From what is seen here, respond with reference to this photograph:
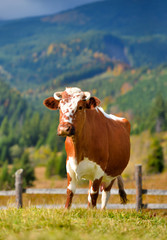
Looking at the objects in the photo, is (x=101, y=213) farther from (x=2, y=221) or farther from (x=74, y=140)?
(x=2, y=221)

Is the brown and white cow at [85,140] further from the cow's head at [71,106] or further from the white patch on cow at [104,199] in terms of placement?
the white patch on cow at [104,199]

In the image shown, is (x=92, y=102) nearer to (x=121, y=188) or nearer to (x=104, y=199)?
(x=104, y=199)

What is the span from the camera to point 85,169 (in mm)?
5641

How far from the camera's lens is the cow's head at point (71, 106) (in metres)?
5.07

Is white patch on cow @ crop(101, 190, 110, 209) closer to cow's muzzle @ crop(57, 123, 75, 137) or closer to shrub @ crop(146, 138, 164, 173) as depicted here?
cow's muzzle @ crop(57, 123, 75, 137)

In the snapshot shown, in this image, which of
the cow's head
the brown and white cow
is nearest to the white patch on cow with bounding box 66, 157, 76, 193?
the brown and white cow

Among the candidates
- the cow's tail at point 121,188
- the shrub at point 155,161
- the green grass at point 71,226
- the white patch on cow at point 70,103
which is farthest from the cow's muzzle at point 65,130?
the shrub at point 155,161

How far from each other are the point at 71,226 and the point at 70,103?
1.88 metres

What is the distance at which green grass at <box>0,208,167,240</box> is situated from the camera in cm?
378

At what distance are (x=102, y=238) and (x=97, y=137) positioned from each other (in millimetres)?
2294

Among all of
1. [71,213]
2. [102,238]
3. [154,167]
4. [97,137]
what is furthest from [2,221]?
[154,167]

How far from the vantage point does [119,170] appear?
6.62 meters

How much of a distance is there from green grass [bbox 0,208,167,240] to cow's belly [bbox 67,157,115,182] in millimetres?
664

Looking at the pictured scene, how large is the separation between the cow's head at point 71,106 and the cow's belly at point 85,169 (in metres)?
0.58
